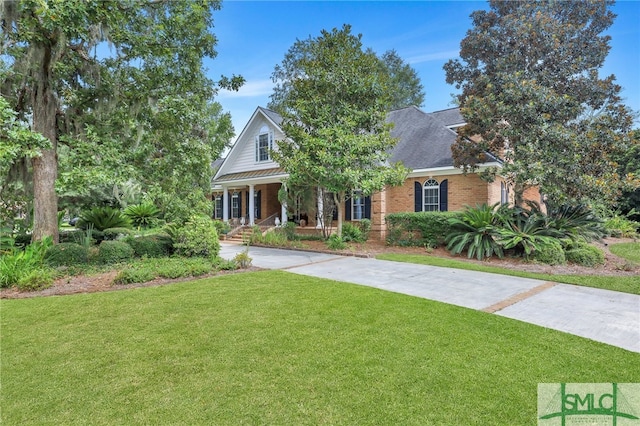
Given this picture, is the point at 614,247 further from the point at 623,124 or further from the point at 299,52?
the point at 299,52

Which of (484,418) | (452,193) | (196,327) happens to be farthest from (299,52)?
(484,418)

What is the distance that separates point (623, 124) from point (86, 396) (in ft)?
45.9

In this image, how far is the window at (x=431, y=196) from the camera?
14188mm

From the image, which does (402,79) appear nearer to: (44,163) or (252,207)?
(252,207)

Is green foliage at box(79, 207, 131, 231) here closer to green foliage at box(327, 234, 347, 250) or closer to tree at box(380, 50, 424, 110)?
green foliage at box(327, 234, 347, 250)

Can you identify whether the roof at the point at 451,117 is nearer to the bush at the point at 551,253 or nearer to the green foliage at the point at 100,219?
the bush at the point at 551,253

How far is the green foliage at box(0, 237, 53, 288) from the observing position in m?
6.18

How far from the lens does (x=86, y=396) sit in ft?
8.66

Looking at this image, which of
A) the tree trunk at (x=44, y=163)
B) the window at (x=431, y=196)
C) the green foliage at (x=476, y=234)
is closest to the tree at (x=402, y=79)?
the window at (x=431, y=196)

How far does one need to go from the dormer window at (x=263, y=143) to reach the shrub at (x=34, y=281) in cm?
1263

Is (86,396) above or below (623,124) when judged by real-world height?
below

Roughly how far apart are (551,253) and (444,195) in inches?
214

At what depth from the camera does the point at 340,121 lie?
1177 centimetres

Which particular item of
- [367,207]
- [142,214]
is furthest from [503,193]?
[142,214]
